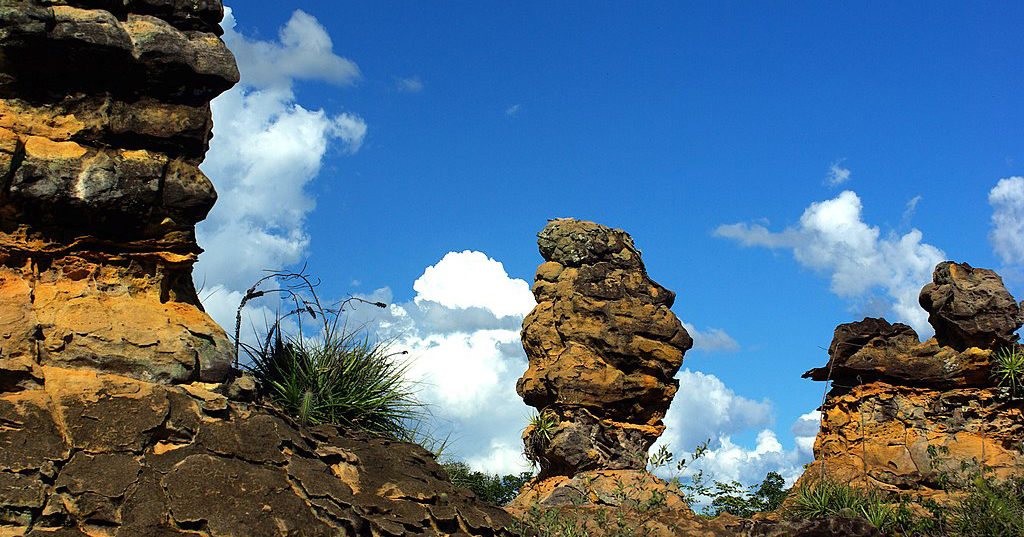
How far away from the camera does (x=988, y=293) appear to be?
1752 centimetres

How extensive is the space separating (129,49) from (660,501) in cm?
956

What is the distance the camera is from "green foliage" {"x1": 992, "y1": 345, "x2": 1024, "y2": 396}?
56.1 feet

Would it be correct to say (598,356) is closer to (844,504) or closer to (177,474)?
(844,504)

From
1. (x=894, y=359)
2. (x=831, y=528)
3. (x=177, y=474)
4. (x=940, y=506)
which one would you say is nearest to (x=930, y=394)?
(x=894, y=359)

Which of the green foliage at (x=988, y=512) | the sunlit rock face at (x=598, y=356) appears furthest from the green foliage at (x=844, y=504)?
the sunlit rock face at (x=598, y=356)

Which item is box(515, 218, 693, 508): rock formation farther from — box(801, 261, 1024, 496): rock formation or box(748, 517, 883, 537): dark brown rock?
box(748, 517, 883, 537): dark brown rock

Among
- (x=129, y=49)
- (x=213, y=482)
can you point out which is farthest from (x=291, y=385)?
(x=129, y=49)

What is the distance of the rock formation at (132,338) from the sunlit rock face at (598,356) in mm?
6093

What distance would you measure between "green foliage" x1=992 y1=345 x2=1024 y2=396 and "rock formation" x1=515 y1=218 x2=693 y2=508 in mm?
5510

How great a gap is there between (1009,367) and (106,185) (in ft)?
48.4

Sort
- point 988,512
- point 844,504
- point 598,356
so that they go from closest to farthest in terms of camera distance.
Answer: point 988,512
point 844,504
point 598,356

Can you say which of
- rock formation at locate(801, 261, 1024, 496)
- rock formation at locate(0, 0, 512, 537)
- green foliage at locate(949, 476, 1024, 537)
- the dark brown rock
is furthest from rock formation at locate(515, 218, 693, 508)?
rock formation at locate(0, 0, 512, 537)

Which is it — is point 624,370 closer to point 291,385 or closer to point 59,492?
point 291,385

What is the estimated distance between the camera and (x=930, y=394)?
1764 centimetres
